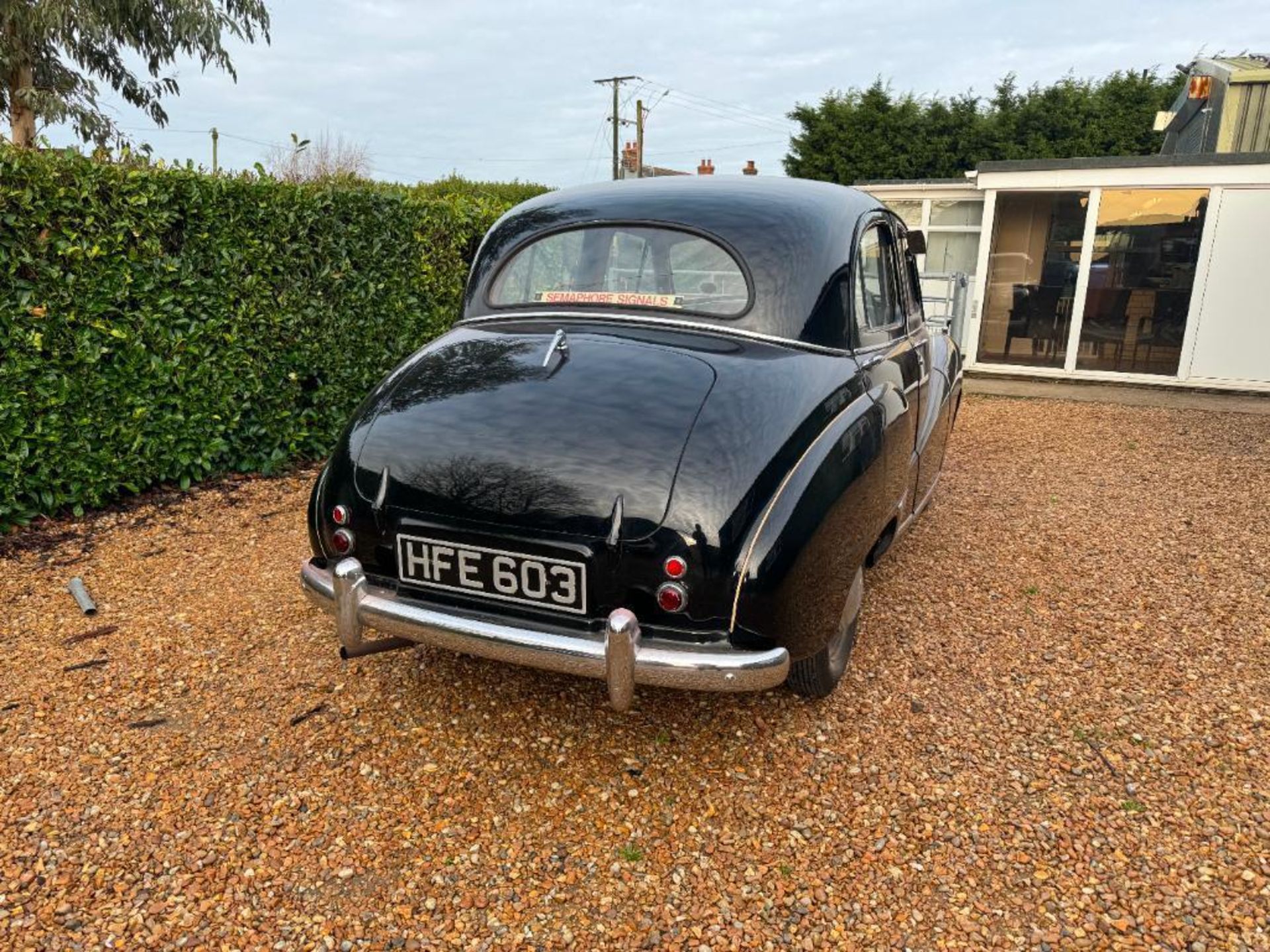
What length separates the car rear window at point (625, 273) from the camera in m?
3.16

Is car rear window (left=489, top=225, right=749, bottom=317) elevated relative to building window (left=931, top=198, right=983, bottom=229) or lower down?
lower down

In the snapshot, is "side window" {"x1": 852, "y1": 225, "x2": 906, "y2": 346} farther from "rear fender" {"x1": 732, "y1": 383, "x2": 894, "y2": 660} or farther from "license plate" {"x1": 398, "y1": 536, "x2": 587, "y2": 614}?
"license plate" {"x1": 398, "y1": 536, "x2": 587, "y2": 614}

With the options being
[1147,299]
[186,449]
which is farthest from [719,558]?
[1147,299]

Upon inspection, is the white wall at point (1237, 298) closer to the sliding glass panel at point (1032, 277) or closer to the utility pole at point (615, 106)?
the sliding glass panel at point (1032, 277)

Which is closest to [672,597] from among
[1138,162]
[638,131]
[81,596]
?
[81,596]

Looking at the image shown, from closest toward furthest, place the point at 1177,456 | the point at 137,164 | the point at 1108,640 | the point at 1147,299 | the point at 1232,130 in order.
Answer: the point at 1108,640, the point at 137,164, the point at 1177,456, the point at 1147,299, the point at 1232,130

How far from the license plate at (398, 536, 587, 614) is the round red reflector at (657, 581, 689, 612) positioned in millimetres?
227

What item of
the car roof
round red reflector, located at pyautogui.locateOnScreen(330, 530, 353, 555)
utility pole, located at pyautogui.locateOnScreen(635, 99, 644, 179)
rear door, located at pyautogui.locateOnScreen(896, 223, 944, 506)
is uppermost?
utility pole, located at pyautogui.locateOnScreen(635, 99, 644, 179)

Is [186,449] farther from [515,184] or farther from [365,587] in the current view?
[515,184]

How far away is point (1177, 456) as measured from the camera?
23.5 feet

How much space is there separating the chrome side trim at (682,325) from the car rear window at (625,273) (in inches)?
2.8

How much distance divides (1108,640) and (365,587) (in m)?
3.21

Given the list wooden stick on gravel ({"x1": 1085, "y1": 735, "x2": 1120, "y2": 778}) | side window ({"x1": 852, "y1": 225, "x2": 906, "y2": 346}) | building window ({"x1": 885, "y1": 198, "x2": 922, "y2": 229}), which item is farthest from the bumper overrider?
building window ({"x1": 885, "y1": 198, "x2": 922, "y2": 229})

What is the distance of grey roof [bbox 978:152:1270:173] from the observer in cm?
947
